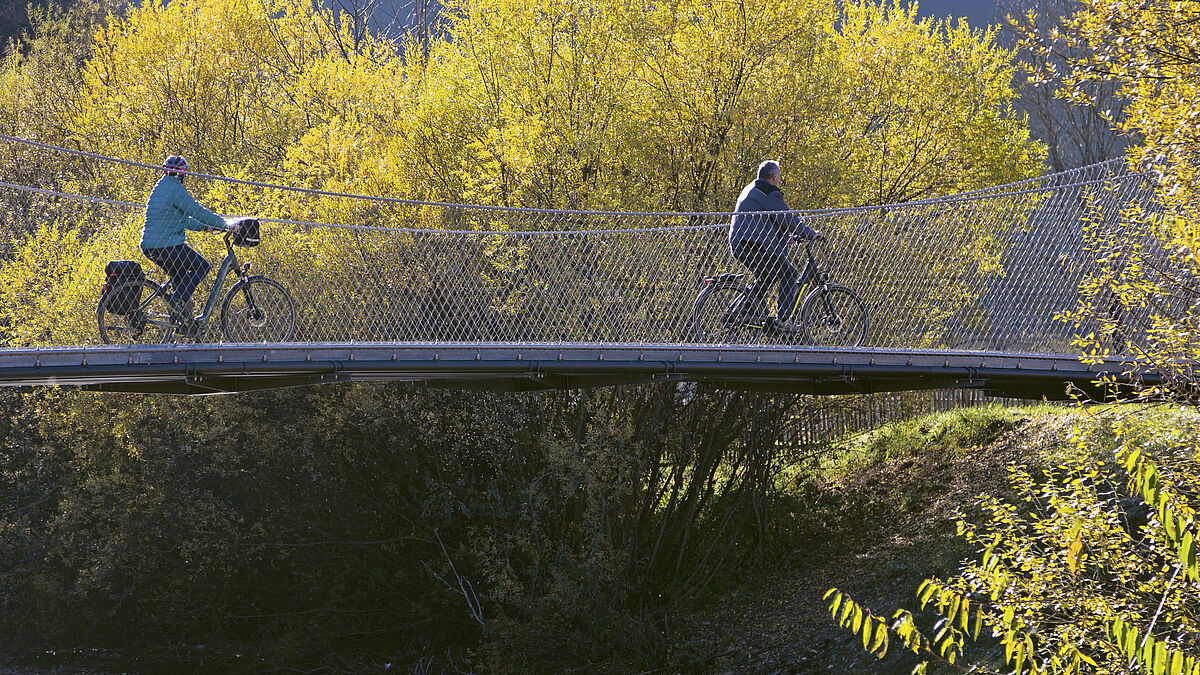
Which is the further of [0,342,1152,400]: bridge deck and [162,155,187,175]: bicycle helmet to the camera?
[162,155,187,175]: bicycle helmet

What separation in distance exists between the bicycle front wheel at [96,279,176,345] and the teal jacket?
0.32m

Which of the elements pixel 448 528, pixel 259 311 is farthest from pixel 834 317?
pixel 448 528

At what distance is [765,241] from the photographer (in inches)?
329

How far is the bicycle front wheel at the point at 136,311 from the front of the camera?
7.89 metres

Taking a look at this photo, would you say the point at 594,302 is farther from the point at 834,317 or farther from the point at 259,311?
the point at 259,311

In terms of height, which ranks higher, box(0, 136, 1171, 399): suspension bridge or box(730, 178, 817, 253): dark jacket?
box(730, 178, 817, 253): dark jacket

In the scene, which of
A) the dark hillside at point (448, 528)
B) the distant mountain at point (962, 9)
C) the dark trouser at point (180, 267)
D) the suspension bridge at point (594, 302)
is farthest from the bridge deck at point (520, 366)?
the distant mountain at point (962, 9)

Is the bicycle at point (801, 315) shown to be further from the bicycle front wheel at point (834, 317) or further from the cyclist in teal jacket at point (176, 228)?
the cyclist in teal jacket at point (176, 228)

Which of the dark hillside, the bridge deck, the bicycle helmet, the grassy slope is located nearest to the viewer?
the bridge deck

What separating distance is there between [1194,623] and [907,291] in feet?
10.4

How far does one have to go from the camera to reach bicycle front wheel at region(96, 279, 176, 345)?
25.9ft

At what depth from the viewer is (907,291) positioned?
8.83m

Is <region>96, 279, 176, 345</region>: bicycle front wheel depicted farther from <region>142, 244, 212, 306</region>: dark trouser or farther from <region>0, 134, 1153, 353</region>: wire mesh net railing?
<region>0, 134, 1153, 353</region>: wire mesh net railing

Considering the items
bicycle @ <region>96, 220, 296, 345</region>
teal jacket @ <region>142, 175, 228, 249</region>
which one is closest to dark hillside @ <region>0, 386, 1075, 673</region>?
bicycle @ <region>96, 220, 296, 345</region>
